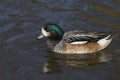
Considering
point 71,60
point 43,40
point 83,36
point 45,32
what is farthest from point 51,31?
point 71,60

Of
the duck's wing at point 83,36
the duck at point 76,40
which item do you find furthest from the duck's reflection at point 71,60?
the duck's wing at point 83,36

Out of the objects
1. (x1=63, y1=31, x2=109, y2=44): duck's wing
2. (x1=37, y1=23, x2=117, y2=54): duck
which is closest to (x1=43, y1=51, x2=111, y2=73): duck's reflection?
(x1=37, y1=23, x2=117, y2=54): duck

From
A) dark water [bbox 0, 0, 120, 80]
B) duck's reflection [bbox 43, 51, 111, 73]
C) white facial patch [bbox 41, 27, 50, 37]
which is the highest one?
white facial patch [bbox 41, 27, 50, 37]

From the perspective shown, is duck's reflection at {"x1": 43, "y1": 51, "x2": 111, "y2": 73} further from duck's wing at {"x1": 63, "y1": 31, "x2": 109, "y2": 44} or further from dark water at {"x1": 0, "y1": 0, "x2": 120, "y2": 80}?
duck's wing at {"x1": 63, "y1": 31, "x2": 109, "y2": 44}

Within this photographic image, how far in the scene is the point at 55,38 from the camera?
470 inches

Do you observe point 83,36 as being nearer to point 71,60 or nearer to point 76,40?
point 76,40

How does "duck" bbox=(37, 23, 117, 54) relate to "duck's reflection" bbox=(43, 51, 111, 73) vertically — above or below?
above

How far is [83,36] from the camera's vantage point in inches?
453

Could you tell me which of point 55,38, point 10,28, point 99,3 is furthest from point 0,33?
point 99,3

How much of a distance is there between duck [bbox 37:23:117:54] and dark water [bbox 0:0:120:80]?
169 millimetres

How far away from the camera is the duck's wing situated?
11.5 m

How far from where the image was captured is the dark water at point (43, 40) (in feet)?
35.3

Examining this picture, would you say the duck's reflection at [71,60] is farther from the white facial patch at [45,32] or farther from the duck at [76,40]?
the white facial patch at [45,32]

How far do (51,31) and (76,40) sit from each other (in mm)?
700
